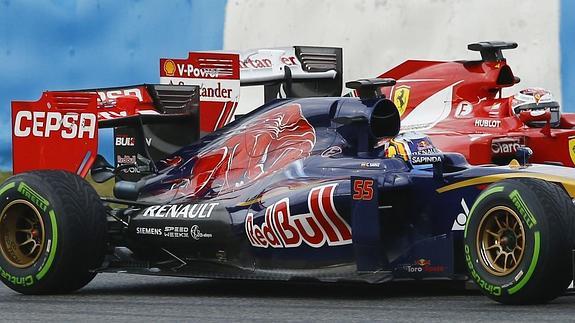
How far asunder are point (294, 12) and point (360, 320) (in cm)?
714

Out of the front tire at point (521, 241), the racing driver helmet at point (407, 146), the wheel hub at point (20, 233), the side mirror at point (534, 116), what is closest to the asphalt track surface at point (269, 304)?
the front tire at point (521, 241)

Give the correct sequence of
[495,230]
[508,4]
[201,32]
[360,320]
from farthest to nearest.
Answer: [201,32] → [508,4] → [495,230] → [360,320]

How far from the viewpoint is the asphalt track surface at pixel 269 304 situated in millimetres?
6973

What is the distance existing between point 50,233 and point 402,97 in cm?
397

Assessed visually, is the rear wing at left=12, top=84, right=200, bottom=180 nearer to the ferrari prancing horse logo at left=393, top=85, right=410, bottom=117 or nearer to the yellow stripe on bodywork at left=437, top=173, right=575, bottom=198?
the ferrari prancing horse logo at left=393, top=85, right=410, bottom=117

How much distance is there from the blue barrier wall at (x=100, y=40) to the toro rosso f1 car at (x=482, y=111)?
265 centimetres

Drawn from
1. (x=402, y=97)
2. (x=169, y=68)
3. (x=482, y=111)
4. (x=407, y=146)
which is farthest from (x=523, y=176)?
(x=402, y=97)

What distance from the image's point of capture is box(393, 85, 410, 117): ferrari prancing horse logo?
11594 millimetres

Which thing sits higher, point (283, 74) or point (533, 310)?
point (283, 74)

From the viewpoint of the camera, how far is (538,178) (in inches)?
294

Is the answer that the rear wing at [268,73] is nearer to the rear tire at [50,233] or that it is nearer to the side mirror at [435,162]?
the rear tire at [50,233]

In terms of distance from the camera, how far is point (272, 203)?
820cm

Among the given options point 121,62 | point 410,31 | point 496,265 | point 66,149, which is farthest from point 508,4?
point 496,265

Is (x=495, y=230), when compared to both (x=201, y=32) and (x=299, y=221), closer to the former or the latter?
(x=299, y=221)
